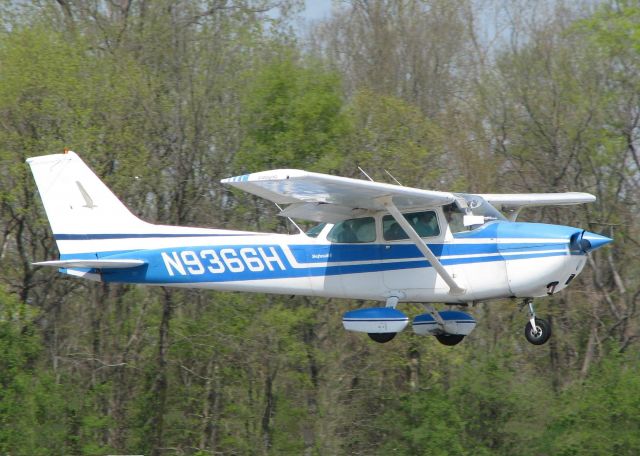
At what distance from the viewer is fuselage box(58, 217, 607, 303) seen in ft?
43.5

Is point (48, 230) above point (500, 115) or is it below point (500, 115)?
below

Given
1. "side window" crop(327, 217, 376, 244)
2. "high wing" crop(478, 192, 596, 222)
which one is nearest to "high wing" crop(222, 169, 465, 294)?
"side window" crop(327, 217, 376, 244)

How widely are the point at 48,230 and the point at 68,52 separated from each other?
143 inches

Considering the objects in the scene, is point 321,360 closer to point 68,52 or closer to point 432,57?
point 68,52

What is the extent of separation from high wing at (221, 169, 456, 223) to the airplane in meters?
0.02

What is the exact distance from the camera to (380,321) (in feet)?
45.4

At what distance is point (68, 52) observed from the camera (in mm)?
22375

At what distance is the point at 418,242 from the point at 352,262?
42.2 inches

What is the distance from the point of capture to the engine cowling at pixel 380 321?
45.2 ft

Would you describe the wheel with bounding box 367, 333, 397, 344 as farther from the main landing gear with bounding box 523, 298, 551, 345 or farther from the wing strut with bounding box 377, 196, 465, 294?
the main landing gear with bounding box 523, 298, 551, 345

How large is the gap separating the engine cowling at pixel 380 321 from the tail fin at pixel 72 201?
360cm

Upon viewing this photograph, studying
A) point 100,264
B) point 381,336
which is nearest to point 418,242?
point 381,336

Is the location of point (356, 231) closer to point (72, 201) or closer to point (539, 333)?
point (539, 333)

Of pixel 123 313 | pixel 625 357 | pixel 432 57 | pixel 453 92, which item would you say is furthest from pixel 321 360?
pixel 432 57
